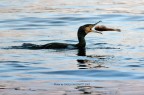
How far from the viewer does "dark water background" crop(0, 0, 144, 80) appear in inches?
527

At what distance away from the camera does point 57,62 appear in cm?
1480

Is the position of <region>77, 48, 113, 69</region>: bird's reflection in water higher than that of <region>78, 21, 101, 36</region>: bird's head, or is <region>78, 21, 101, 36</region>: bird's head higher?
<region>78, 21, 101, 36</region>: bird's head

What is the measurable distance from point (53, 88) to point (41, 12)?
51.7ft

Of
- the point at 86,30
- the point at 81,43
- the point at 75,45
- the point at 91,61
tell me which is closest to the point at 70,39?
the point at 86,30

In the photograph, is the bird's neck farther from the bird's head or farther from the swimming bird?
the bird's head

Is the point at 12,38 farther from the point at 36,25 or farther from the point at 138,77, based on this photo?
the point at 138,77

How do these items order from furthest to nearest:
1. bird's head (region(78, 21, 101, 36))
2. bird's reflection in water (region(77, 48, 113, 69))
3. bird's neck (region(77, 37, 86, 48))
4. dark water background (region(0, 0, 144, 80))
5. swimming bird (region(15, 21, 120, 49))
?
bird's head (region(78, 21, 101, 36)) < bird's neck (region(77, 37, 86, 48)) < swimming bird (region(15, 21, 120, 49)) < bird's reflection in water (region(77, 48, 113, 69)) < dark water background (region(0, 0, 144, 80))

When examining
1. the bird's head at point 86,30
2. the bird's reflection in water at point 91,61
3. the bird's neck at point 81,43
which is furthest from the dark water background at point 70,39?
the bird's head at point 86,30

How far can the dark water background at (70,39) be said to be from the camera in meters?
13.4

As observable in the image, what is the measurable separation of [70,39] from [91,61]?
175 inches

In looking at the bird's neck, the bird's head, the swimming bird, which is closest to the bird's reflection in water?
the swimming bird

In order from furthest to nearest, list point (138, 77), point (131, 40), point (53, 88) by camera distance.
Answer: point (131, 40)
point (138, 77)
point (53, 88)

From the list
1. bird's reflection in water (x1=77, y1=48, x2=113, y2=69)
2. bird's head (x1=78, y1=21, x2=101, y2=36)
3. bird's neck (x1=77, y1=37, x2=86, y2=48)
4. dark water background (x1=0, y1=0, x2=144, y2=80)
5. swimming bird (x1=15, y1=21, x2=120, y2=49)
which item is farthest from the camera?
bird's head (x1=78, y1=21, x2=101, y2=36)

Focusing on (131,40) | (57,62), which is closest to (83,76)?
(57,62)
